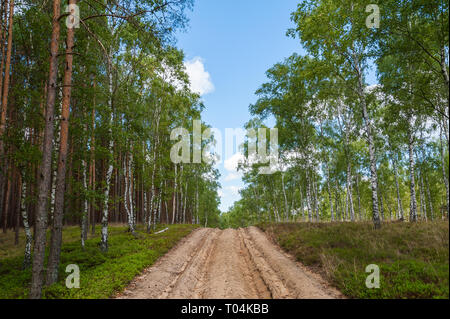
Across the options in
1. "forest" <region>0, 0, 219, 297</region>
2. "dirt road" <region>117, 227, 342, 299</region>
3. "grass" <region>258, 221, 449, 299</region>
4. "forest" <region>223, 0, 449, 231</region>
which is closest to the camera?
"grass" <region>258, 221, 449, 299</region>

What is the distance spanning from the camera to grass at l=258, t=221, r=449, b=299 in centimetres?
474

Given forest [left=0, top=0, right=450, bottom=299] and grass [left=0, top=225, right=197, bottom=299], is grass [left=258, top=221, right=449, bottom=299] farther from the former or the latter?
grass [left=0, top=225, right=197, bottom=299]

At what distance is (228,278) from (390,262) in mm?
5359

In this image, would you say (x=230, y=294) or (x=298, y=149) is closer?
(x=230, y=294)

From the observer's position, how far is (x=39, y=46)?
11523 mm

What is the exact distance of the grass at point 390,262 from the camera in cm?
474

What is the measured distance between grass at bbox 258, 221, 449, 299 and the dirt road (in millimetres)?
632

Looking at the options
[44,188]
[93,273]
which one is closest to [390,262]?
[93,273]

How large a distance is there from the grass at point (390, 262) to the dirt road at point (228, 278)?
63 cm

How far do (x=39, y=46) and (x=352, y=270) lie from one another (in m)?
17.9

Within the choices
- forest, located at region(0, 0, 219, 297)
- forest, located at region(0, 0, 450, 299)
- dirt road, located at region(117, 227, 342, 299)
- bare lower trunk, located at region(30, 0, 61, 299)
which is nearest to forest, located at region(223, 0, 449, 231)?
forest, located at region(0, 0, 450, 299)

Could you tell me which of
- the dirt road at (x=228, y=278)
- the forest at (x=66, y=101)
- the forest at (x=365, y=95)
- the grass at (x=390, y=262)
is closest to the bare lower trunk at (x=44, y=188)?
the forest at (x=66, y=101)
